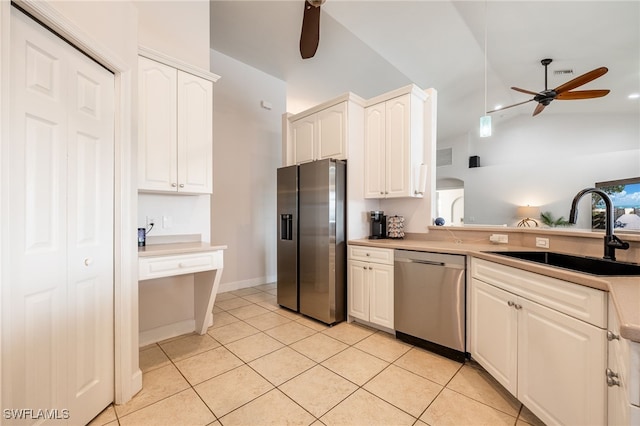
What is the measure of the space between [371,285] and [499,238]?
1.25 meters

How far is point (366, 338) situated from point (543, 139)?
24.8ft

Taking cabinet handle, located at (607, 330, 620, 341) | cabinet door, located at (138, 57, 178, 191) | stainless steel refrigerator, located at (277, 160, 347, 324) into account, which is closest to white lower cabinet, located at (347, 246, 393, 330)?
stainless steel refrigerator, located at (277, 160, 347, 324)

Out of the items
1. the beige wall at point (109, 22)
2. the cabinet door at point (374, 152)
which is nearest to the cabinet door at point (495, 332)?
the cabinet door at point (374, 152)

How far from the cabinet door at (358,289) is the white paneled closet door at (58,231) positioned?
2.05m

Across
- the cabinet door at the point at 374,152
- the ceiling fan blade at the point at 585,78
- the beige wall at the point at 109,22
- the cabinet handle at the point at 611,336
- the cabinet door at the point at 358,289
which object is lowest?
the cabinet door at the point at 358,289

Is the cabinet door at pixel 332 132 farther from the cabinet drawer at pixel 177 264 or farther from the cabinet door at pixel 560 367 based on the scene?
the cabinet door at pixel 560 367

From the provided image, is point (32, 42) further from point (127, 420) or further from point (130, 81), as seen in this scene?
point (127, 420)

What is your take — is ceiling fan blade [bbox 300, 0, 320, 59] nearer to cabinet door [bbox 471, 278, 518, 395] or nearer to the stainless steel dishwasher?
the stainless steel dishwasher

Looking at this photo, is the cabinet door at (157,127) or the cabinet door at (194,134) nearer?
the cabinet door at (157,127)

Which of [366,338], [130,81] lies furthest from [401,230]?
[130,81]

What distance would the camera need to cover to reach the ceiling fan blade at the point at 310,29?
220cm

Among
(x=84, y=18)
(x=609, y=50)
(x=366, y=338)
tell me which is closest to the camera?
(x=84, y=18)

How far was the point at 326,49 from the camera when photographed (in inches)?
149

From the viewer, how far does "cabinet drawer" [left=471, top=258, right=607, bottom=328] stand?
1165 mm
